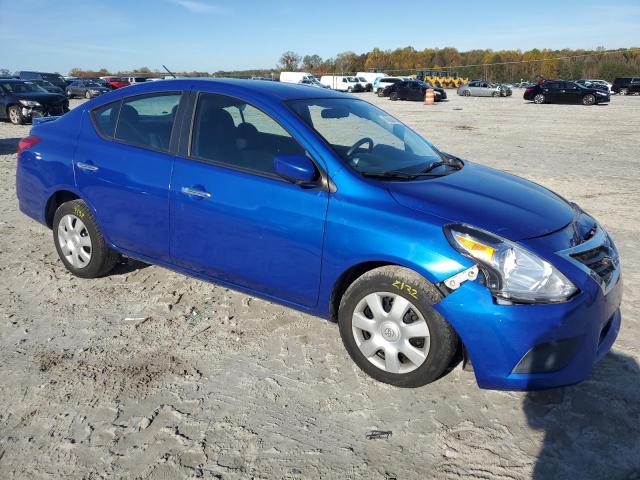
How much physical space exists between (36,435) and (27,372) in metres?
0.67

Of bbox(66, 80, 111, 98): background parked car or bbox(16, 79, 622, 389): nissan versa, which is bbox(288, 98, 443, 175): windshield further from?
bbox(66, 80, 111, 98): background parked car

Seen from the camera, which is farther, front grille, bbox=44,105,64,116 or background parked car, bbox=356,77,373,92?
background parked car, bbox=356,77,373,92

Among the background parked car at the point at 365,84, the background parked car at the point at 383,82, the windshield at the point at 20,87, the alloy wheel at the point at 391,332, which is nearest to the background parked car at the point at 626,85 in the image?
the background parked car at the point at 383,82

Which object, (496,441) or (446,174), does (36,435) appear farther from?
(446,174)

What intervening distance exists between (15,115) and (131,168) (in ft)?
51.0

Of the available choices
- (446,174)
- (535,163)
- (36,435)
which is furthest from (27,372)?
(535,163)

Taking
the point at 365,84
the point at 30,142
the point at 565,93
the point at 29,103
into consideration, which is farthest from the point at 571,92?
the point at 30,142

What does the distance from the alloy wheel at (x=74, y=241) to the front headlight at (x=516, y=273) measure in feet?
10.1

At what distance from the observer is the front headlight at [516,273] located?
2.61 metres

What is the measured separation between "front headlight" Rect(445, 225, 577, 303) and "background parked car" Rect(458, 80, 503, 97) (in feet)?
145

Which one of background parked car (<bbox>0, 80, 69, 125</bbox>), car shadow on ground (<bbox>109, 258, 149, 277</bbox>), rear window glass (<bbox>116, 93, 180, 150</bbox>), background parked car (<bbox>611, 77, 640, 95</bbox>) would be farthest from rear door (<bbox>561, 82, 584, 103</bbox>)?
rear window glass (<bbox>116, 93, 180, 150</bbox>)

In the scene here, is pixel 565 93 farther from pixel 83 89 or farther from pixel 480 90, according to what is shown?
pixel 83 89

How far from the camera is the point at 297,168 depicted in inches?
119

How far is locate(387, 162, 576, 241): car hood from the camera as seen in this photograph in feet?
9.34
